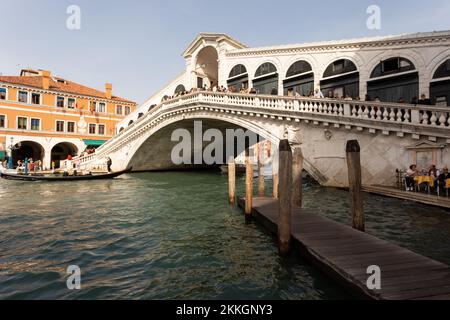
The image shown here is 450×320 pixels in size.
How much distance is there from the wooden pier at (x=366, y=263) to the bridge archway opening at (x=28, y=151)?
89.1 ft

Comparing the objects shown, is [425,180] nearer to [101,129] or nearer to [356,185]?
[356,185]

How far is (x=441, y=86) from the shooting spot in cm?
1104

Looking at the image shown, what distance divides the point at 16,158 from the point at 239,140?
2058cm

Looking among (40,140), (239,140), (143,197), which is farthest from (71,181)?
(239,140)

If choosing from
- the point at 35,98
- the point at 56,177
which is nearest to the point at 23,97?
the point at 35,98

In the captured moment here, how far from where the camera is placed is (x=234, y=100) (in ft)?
46.2

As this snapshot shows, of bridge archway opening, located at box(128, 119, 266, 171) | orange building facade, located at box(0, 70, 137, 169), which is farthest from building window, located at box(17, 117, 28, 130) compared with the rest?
bridge archway opening, located at box(128, 119, 266, 171)

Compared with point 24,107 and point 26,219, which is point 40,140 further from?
point 26,219

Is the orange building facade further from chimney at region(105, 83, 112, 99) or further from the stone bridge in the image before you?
the stone bridge

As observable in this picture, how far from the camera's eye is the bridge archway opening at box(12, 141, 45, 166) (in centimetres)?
2517

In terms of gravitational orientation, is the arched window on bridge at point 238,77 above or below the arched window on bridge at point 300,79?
above

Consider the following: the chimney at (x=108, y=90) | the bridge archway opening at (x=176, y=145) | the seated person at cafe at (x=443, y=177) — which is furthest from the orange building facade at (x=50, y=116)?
the seated person at cafe at (x=443, y=177)

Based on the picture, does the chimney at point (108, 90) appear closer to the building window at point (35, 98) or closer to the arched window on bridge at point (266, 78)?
the building window at point (35, 98)

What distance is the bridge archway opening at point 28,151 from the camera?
25.2 meters
